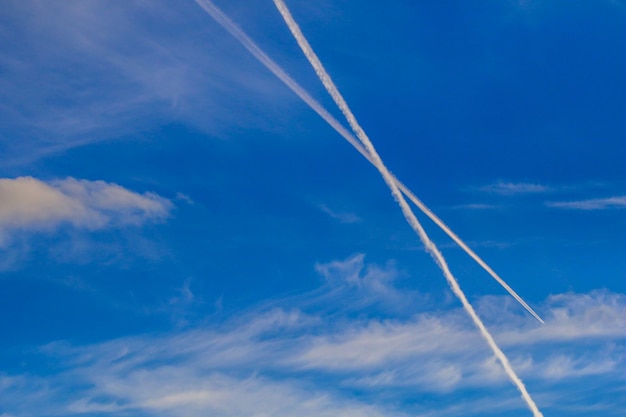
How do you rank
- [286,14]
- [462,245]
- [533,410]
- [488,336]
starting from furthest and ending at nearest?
[533,410], [488,336], [462,245], [286,14]

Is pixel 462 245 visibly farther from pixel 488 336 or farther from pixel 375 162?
pixel 488 336

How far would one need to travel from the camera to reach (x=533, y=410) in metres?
124

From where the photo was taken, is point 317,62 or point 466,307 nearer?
point 317,62

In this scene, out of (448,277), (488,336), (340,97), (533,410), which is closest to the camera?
(340,97)

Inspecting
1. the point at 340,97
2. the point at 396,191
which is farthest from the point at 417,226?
the point at 340,97

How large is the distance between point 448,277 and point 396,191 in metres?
17.3

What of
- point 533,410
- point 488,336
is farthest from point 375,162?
point 533,410

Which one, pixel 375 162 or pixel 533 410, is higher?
pixel 375 162

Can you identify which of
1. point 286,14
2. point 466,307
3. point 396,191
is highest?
point 286,14

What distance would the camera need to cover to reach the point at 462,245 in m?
95.7

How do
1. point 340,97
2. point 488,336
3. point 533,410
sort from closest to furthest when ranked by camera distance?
point 340,97
point 488,336
point 533,410

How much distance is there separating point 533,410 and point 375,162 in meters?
59.8

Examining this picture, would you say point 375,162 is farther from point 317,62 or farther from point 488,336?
point 488,336

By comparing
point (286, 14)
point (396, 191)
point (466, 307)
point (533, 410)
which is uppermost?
point (286, 14)
